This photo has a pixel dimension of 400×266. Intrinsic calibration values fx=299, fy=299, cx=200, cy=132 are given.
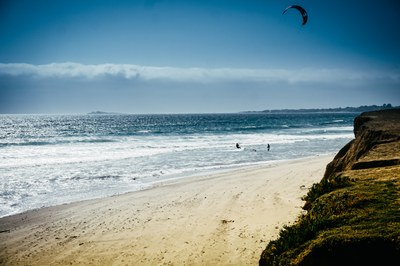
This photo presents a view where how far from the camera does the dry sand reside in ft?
22.5

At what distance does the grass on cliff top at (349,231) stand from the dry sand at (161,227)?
2.79 m

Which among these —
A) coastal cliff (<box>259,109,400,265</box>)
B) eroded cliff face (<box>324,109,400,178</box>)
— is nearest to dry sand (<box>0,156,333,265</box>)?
eroded cliff face (<box>324,109,400,178</box>)

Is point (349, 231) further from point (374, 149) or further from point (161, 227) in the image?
point (161, 227)

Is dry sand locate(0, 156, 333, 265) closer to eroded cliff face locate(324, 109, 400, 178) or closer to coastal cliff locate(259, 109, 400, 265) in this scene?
eroded cliff face locate(324, 109, 400, 178)

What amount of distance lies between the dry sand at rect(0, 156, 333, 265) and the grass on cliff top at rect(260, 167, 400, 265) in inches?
110

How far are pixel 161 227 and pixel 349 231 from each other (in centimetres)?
685

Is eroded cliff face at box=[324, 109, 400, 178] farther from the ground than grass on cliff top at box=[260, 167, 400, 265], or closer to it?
farther from the ground

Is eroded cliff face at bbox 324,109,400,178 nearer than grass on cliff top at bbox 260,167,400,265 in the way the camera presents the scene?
No

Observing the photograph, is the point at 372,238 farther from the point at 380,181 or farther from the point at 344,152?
the point at 344,152

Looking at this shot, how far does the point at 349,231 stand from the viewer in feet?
9.23

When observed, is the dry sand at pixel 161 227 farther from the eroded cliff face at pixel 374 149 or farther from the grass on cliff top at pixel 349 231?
the grass on cliff top at pixel 349 231

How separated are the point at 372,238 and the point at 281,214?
20.6ft

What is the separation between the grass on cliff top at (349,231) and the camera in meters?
2.59

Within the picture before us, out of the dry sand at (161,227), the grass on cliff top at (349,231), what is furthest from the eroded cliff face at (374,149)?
the dry sand at (161,227)
